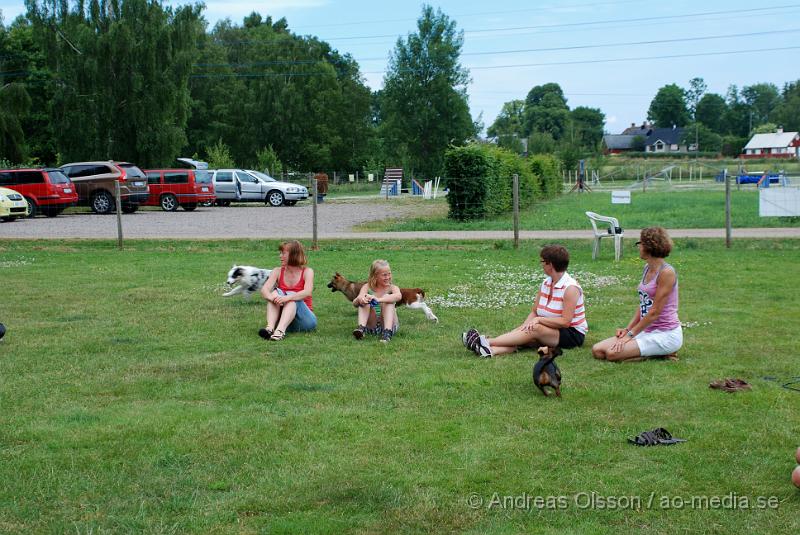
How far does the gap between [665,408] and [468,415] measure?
55.1 inches

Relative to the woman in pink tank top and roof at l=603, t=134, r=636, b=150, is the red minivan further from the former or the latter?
roof at l=603, t=134, r=636, b=150

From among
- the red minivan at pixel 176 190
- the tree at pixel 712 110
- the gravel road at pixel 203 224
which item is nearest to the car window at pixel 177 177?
the red minivan at pixel 176 190

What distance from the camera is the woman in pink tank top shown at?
7.49m

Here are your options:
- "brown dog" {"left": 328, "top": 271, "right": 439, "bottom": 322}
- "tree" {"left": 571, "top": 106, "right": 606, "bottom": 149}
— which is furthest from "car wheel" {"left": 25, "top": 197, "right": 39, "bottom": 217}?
"tree" {"left": 571, "top": 106, "right": 606, "bottom": 149}

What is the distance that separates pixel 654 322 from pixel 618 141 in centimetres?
16380

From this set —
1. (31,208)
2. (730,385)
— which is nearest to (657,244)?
(730,385)

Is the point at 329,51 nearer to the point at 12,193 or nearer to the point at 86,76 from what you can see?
the point at 86,76

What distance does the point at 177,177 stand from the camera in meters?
34.8

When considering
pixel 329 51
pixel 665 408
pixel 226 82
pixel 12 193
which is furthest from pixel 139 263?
pixel 329 51

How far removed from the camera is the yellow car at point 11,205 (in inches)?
1078

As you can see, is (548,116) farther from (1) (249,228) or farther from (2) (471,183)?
(1) (249,228)

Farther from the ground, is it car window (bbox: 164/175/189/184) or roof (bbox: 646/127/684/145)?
roof (bbox: 646/127/684/145)

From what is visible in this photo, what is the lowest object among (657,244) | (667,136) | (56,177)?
(657,244)

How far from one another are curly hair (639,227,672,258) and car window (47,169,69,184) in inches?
1030
